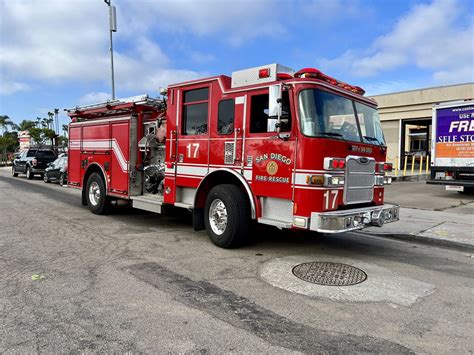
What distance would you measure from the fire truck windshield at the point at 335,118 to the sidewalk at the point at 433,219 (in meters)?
2.38

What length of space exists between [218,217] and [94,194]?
472 centimetres

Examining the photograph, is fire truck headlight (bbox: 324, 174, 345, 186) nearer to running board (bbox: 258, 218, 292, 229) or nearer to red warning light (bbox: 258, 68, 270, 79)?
running board (bbox: 258, 218, 292, 229)

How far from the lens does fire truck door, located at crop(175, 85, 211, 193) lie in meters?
6.73

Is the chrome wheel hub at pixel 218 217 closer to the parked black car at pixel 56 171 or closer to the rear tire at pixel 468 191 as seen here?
the rear tire at pixel 468 191

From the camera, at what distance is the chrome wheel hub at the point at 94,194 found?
9539mm

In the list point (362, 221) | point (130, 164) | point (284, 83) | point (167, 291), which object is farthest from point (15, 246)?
point (362, 221)

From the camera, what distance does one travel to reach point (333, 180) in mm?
5348

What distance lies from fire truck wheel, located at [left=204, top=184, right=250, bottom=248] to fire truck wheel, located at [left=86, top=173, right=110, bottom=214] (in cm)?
379

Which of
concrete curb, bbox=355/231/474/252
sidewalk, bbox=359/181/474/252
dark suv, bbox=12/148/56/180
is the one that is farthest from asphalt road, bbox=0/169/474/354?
dark suv, bbox=12/148/56/180

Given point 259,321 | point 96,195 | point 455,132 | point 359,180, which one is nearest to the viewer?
point 259,321

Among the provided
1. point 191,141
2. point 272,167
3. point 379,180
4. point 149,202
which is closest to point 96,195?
point 149,202

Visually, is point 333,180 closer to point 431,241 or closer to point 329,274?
point 329,274

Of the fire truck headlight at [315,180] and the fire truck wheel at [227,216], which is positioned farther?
the fire truck wheel at [227,216]

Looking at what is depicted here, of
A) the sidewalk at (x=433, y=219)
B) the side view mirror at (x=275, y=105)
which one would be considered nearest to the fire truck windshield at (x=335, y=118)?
the side view mirror at (x=275, y=105)
